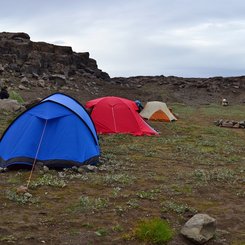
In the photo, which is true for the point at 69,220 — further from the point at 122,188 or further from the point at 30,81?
the point at 30,81

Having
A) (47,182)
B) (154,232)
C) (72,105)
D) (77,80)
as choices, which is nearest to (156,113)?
(72,105)

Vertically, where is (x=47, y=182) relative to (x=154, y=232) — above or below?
above

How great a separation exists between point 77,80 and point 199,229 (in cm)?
3643

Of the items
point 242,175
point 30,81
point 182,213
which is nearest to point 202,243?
point 182,213

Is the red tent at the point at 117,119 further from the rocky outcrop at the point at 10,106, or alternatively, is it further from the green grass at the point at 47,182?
the green grass at the point at 47,182

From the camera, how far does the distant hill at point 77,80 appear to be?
120 feet

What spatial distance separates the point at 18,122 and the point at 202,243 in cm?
629

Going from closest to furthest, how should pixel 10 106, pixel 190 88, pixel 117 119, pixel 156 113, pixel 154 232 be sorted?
1. pixel 154 232
2. pixel 117 119
3. pixel 10 106
4. pixel 156 113
5. pixel 190 88

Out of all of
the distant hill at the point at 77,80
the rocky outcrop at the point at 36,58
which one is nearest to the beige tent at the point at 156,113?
the distant hill at the point at 77,80

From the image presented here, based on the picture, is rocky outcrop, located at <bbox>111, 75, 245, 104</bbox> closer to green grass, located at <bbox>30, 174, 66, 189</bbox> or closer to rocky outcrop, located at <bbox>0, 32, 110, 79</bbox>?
rocky outcrop, located at <bbox>0, 32, 110, 79</bbox>

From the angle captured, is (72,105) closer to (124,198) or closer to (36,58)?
(124,198)

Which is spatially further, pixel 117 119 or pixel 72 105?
pixel 117 119

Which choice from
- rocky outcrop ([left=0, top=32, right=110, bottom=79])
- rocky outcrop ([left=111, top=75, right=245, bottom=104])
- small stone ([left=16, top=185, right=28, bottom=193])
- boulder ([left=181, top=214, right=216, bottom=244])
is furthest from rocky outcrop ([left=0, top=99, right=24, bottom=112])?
rocky outcrop ([left=111, top=75, right=245, bottom=104])

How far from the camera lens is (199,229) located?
6.87 m
